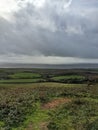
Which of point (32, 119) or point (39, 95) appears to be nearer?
point (32, 119)

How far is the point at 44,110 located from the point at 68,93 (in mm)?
11601

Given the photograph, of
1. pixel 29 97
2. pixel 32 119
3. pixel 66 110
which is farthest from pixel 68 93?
pixel 32 119

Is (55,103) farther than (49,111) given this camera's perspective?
Yes

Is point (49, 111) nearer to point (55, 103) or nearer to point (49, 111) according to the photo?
point (49, 111)

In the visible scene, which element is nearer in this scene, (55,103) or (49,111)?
(49,111)

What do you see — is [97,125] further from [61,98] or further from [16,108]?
[61,98]

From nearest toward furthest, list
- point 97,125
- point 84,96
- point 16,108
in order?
1. point 97,125
2. point 16,108
3. point 84,96

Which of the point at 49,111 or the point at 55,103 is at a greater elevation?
the point at 55,103

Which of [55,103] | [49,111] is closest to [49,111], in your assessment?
[49,111]

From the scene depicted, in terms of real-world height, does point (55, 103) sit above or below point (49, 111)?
above

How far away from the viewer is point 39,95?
147 ft

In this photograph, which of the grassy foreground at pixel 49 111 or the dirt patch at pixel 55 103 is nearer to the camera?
the grassy foreground at pixel 49 111

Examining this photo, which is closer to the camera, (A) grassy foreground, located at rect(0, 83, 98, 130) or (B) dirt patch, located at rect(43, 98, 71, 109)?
(A) grassy foreground, located at rect(0, 83, 98, 130)

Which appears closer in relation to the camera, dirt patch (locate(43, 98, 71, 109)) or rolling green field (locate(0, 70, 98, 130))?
rolling green field (locate(0, 70, 98, 130))
